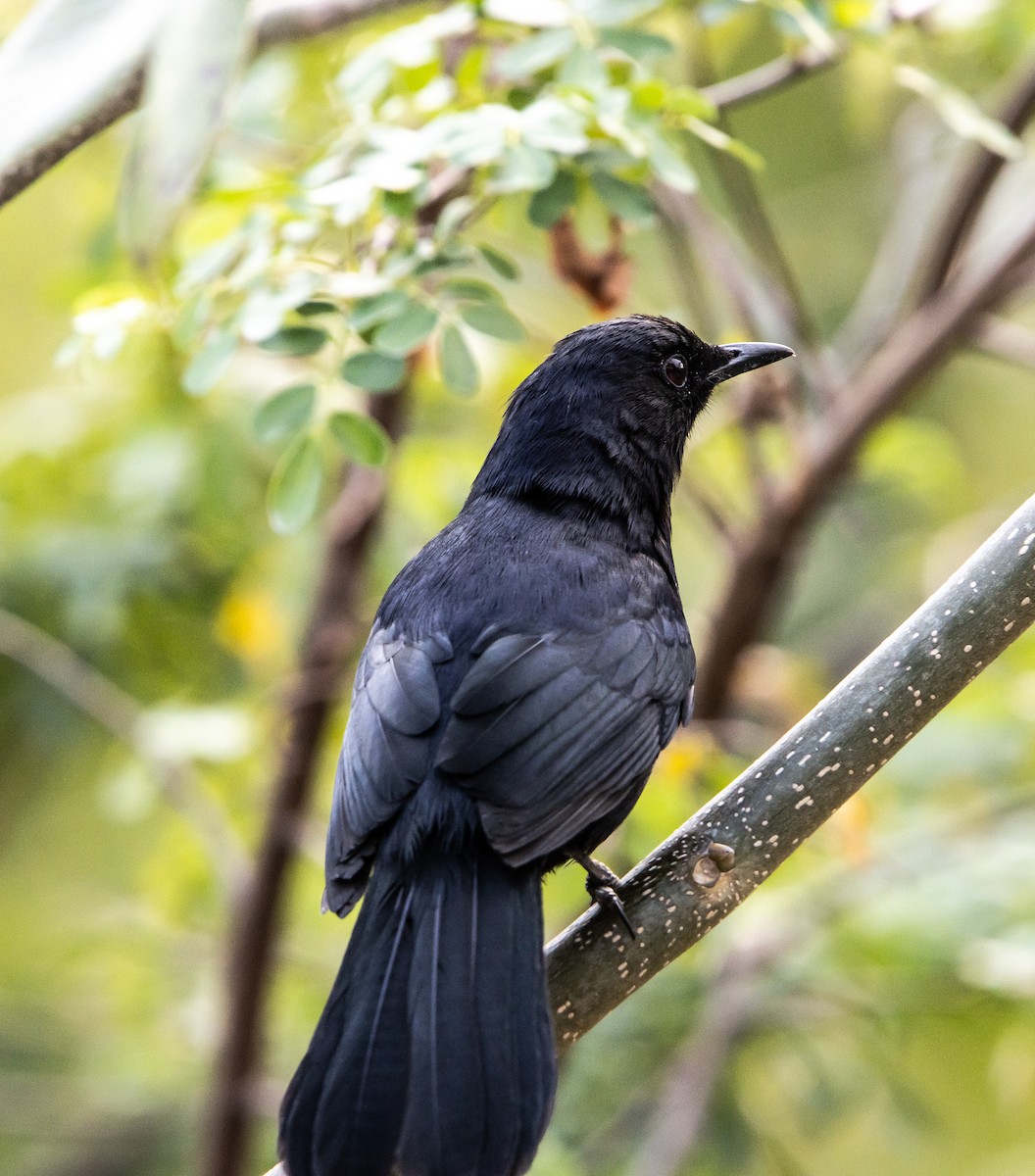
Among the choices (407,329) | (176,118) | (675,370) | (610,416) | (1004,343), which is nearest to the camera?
(176,118)

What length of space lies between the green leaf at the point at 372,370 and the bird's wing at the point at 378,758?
1.47 ft

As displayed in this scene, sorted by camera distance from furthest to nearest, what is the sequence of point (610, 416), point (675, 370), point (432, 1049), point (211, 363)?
point (675, 370), point (610, 416), point (211, 363), point (432, 1049)

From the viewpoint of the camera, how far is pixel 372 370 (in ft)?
8.46

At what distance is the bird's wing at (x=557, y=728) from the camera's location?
7.40 ft

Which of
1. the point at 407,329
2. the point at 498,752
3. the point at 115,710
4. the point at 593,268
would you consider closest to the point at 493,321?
the point at 407,329

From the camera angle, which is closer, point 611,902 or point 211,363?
point 611,902

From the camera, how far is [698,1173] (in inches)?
175

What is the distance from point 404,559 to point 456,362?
1.85m

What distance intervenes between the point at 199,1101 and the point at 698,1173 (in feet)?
5.08

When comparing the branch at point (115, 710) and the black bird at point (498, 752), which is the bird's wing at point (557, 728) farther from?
the branch at point (115, 710)

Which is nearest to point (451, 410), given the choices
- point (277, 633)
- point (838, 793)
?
point (277, 633)

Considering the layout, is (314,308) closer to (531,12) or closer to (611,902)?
(531,12)

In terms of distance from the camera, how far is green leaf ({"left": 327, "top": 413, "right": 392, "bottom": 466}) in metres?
2.65

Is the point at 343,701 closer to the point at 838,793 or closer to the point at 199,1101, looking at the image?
the point at 199,1101
